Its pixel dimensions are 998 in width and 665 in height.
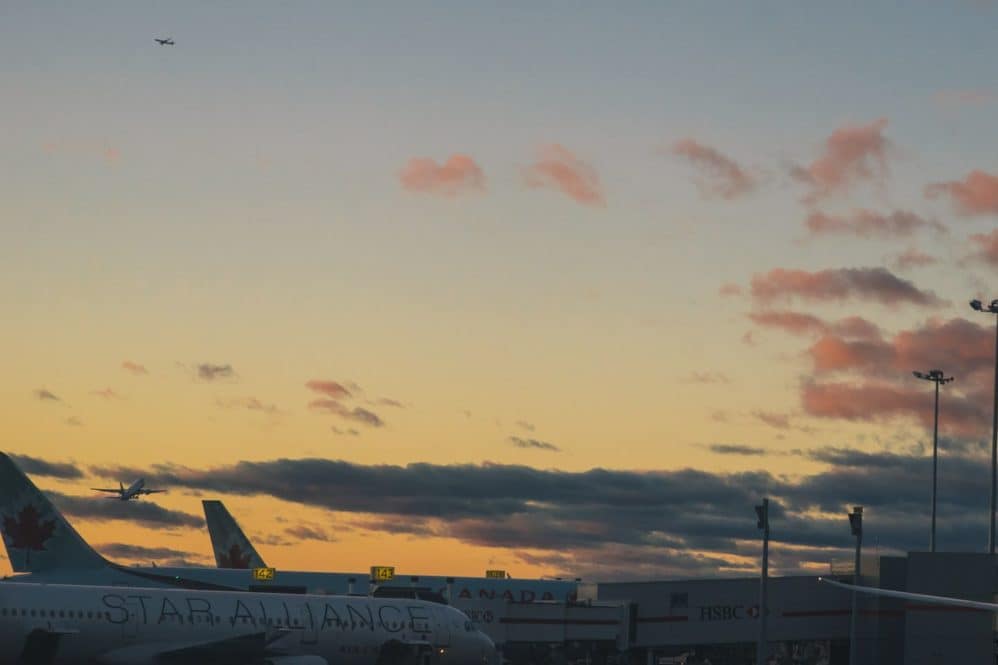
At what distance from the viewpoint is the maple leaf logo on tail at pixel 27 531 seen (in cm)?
9344

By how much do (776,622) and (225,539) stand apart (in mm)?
49943

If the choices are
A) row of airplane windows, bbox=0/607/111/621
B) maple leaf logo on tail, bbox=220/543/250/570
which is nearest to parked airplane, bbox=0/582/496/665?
row of airplane windows, bbox=0/607/111/621

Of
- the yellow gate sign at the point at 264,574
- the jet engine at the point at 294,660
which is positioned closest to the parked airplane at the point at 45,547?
the yellow gate sign at the point at 264,574

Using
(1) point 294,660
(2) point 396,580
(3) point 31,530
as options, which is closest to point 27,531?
(3) point 31,530

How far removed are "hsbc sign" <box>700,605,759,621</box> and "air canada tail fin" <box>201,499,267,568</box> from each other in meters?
44.4

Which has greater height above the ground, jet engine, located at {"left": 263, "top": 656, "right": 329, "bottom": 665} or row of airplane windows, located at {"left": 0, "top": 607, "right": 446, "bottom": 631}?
row of airplane windows, located at {"left": 0, "top": 607, "right": 446, "bottom": 631}

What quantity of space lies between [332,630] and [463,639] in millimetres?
8489

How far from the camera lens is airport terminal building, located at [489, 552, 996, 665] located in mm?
104938

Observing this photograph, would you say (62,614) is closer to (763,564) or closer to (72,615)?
(72,615)

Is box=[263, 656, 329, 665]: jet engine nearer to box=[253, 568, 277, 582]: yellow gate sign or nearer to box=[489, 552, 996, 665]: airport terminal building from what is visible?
box=[489, 552, 996, 665]: airport terminal building

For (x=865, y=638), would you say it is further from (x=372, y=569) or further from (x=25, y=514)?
(x=25, y=514)

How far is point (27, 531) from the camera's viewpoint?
9406cm

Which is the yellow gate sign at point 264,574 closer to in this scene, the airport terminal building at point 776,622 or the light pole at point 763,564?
the airport terminal building at point 776,622

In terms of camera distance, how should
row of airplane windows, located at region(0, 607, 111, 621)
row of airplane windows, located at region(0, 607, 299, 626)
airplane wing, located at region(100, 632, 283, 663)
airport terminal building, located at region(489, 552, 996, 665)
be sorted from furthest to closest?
airport terminal building, located at region(489, 552, 996, 665)
airplane wing, located at region(100, 632, 283, 663)
row of airplane windows, located at region(0, 607, 299, 626)
row of airplane windows, located at region(0, 607, 111, 621)
